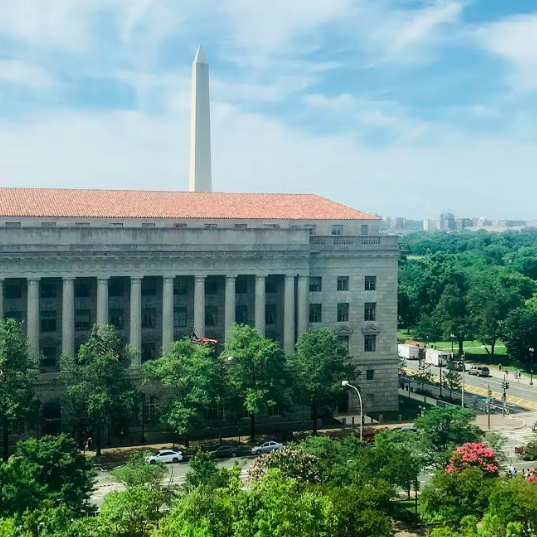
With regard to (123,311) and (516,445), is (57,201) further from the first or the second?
(516,445)

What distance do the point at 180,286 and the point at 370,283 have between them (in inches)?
778

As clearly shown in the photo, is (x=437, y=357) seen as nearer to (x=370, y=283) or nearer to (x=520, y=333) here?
(x=520, y=333)

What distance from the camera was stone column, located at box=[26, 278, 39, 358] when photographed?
69.0 m

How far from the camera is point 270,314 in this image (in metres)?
80.0

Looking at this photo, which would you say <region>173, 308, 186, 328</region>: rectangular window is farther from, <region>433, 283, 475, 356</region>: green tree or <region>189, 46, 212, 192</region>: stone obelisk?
<region>433, 283, 475, 356</region>: green tree

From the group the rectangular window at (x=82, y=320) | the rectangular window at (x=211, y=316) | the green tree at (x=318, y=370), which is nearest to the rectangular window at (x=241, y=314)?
the rectangular window at (x=211, y=316)

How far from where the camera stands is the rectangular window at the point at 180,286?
7600 centimetres

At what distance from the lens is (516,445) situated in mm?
69812

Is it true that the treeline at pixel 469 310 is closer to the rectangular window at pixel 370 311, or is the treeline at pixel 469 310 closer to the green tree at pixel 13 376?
the rectangular window at pixel 370 311

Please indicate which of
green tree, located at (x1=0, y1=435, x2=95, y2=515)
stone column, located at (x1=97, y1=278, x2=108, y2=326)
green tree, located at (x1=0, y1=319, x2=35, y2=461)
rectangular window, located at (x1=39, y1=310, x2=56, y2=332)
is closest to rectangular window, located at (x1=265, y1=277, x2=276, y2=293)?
stone column, located at (x1=97, y1=278, x2=108, y2=326)

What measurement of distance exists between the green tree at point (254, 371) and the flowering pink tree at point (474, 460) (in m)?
22.0

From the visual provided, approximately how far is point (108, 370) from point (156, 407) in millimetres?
7976

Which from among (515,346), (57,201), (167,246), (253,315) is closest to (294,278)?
(253,315)

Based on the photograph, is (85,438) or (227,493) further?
(85,438)
